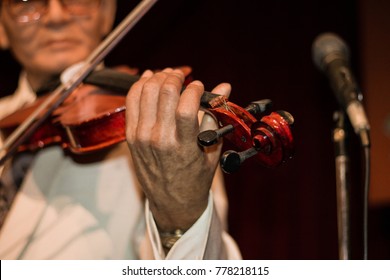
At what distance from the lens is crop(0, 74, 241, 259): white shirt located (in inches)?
41.2

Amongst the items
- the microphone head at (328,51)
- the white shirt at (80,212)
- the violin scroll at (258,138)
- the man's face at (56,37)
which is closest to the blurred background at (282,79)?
the man's face at (56,37)

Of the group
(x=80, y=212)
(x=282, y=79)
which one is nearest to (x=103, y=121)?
(x=80, y=212)

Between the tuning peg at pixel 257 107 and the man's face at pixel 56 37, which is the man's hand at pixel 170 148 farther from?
the man's face at pixel 56 37

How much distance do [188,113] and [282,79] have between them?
1196 mm

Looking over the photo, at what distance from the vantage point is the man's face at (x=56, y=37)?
121 centimetres

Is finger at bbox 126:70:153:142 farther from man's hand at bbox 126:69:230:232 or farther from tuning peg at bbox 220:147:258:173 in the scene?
tuning peg at bbox 220:147:258:173

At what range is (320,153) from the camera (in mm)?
1852

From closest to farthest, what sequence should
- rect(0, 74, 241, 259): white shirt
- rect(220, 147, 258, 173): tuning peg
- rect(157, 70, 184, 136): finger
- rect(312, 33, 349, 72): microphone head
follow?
rect(220, 147, 258, 173): tuning peg < rect(157, 70, 184, 136): finger < rect(312, 33, 349, 72): microphone head < rect(0, 74, 241, 259): white shirt

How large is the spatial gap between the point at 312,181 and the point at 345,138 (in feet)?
3.41

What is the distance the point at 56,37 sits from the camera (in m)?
1.21

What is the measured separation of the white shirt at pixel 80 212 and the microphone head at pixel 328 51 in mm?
312

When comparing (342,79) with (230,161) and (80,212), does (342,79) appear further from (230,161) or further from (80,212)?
(80,212)

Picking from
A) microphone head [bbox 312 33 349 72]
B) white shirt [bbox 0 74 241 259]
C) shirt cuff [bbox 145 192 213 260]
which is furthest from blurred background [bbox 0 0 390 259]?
shirt cuff [bbox 145 192 213 260]

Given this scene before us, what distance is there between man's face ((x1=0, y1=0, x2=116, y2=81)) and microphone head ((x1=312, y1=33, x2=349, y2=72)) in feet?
1.72
